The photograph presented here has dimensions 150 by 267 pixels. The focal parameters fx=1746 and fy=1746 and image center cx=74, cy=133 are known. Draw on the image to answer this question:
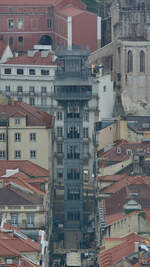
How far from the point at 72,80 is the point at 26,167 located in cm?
Answer: 1257

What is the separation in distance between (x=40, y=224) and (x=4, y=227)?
1531cm

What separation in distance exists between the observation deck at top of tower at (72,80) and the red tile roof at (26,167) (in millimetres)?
8753

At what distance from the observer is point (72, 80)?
198 meters

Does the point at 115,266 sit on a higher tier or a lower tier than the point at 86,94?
lower

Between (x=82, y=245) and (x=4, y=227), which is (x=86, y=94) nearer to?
(x=82, y=245)

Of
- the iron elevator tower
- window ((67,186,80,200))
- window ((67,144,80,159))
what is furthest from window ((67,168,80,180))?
window ((67,144,80,159))

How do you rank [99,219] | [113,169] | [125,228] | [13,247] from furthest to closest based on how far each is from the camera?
[113,169], [99,219], [125,228], [13,247]

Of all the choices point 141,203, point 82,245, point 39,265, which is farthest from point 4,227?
point 82,245

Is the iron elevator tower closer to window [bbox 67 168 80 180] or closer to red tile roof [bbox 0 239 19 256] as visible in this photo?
window [bbox 67 168 80 180]

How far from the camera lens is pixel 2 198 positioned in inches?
6973

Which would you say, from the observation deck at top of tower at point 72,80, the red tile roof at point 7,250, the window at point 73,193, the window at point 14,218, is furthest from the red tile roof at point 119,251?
the observation deck at top of tower at point 72,80

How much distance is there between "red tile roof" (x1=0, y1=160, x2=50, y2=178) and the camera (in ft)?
627

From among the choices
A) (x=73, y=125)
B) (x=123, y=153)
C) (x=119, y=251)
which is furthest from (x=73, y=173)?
(x=119, y=251)

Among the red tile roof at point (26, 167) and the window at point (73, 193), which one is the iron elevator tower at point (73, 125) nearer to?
the window at point (73, 193)
